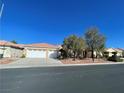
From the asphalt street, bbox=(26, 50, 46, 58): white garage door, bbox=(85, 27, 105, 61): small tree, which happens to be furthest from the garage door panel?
the asphalt street

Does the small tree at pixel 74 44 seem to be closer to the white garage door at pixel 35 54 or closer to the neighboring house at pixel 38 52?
the neighboring house at pixel 38 52

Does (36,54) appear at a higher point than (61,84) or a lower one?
higher

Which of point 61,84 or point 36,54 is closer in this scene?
point 61,84

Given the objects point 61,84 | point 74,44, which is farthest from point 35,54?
point 61,84

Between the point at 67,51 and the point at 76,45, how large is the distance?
13.4 feet

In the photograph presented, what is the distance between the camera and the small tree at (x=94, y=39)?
3885cm

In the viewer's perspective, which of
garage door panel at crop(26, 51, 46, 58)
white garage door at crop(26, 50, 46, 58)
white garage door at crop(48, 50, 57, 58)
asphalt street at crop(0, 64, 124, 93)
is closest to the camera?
asphalt street at crop(0, 64, 124, 93)

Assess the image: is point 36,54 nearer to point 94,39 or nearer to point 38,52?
point 38,52

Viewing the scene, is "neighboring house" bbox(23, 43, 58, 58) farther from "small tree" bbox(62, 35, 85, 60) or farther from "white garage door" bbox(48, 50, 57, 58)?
"small tree" bbox(62, 35, 85, 60)

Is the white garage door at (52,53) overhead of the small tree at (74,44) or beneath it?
beneath

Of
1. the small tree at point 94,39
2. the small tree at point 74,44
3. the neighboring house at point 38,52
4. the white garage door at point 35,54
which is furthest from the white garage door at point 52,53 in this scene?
the small tree at point 94,39

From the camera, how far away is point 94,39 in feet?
127

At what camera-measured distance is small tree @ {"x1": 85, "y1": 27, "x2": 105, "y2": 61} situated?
127 feet

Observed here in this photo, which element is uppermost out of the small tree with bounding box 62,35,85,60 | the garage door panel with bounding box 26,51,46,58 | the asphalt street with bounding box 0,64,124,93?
the small tree with bounding box 62,35,85,60
